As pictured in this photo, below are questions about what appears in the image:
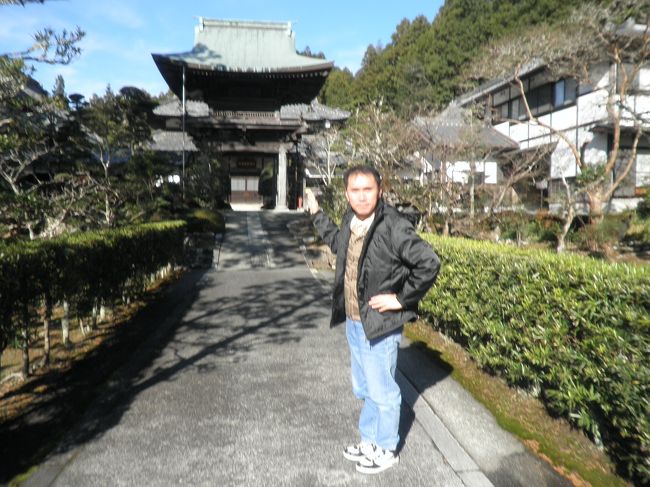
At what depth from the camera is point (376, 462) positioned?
3.20 m

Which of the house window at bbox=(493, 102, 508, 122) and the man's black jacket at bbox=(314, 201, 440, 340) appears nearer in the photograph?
the man's black jacket at bbox=(314, 201, 440, 340)

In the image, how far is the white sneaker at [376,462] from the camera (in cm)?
318

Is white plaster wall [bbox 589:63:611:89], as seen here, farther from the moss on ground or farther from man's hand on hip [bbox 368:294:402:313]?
man's hand on hip [bbox 368:294:402:313]

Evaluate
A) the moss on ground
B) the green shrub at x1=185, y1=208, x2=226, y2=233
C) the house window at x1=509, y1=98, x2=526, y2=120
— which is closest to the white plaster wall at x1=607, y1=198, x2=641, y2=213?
the house window at x1=509, y1=98, x2=526, y2=120

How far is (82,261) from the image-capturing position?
5805 mm

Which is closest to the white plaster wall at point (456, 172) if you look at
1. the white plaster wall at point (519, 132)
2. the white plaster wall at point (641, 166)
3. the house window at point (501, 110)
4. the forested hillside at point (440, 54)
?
the white plaster wall at point (519, 132)

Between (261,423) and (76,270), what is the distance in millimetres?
3080

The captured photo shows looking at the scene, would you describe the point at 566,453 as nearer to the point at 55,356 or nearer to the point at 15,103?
the point at 55,356

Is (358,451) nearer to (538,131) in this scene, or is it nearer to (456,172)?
(456,172)

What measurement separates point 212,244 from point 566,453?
13281 millimetres

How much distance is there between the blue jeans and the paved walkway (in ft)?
0.96

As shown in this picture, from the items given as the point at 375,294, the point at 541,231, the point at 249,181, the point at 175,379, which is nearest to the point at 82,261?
the point at 175,379

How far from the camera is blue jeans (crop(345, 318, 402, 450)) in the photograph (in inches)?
122

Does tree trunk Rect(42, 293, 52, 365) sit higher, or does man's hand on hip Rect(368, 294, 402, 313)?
man's hand on hip Rect(368, 294, 402, 313)
